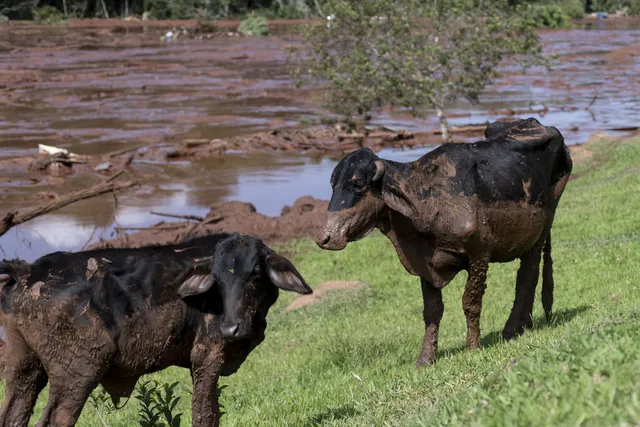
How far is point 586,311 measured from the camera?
31.2 feet

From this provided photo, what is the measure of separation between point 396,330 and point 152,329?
5.55m

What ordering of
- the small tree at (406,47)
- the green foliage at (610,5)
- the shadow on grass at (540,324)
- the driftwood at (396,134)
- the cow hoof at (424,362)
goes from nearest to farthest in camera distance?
1. the cow hoof at (424,362)
2. the shadow on grass at (540,324)
3. the small tree at (406,47)
4. the driftwood at (396,134)
5. the green foliage at (610,5)

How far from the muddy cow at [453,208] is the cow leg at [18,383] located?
2.44m

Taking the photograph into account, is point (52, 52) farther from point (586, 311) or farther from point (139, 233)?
point (586, 311)

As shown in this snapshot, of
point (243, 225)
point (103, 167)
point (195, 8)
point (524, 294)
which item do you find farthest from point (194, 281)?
point (195, 8)

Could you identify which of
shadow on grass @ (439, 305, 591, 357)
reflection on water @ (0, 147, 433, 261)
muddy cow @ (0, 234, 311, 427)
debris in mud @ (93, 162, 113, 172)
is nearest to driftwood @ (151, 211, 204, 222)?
reflection on water @ (0, 147, 433, 261)

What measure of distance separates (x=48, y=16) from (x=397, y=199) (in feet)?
270

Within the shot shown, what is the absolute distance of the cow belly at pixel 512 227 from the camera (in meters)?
8.35

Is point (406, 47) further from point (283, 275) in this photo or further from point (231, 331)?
point (231, 331)

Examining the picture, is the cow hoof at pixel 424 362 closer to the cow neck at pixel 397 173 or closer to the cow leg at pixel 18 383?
the cow neck at pixel 397 173

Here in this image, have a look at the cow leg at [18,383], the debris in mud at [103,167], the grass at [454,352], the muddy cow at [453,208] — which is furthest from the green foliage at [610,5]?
the cow leg at [18,383]

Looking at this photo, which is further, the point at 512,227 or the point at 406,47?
the point at 406,47

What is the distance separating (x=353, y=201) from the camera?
780 cm

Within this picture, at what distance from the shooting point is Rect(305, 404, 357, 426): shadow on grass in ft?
23.7
